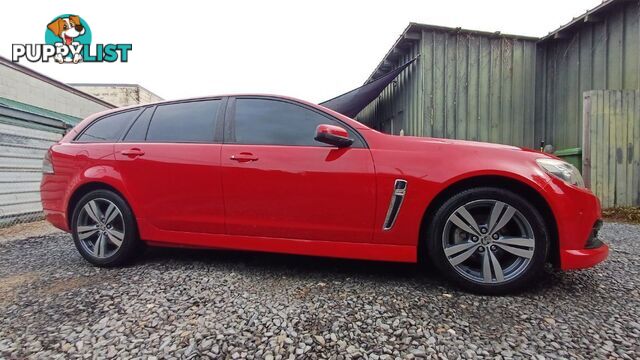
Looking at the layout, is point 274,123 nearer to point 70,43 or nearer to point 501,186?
point 501,186

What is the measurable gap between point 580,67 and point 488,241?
20.3 ft

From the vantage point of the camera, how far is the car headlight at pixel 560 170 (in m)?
2.16

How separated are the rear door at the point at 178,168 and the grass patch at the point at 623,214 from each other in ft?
19.0

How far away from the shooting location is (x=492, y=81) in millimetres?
6723

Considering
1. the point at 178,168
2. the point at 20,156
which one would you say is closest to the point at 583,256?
the point at 178,168

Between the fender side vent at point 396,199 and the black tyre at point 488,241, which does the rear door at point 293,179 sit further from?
the black tyre at point 488,241

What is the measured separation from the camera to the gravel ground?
62.2 inches

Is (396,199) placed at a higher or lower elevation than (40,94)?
lower

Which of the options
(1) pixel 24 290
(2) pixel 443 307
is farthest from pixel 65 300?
(2) pixel 443 307

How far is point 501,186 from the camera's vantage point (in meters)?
2.21

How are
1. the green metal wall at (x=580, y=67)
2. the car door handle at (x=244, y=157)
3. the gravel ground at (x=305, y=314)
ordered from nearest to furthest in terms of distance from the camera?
1. the gravel ground at (x=305, y=314)
2. the car door handle at (x=244, y=157)
3. the green metal wall at (x=580, y=67)

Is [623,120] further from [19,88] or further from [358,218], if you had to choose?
[19,88]

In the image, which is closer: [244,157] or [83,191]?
[244,157]

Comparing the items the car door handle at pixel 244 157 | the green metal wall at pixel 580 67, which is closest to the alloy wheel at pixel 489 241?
the car door handle at pixel 244 157
